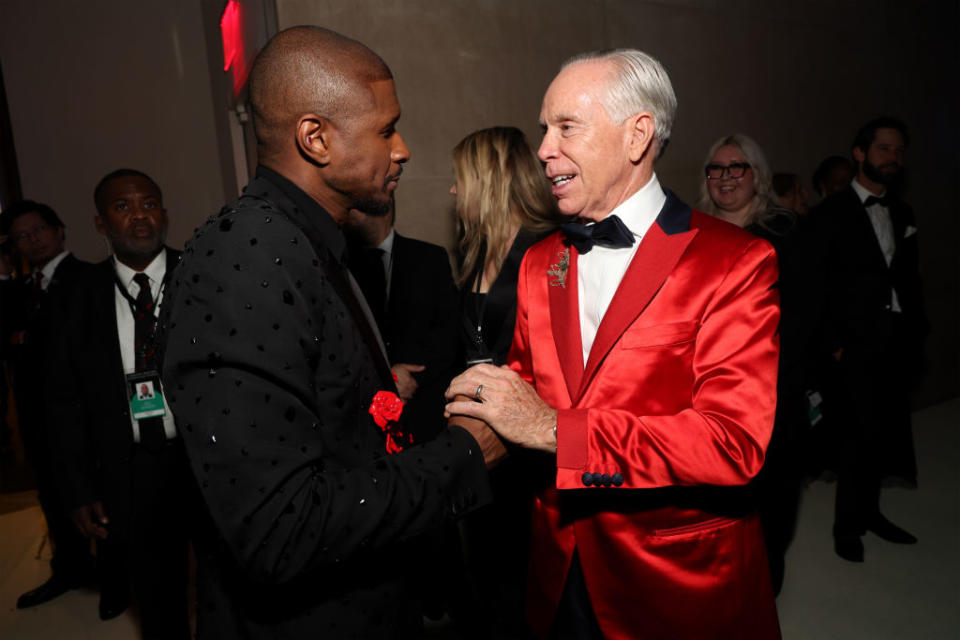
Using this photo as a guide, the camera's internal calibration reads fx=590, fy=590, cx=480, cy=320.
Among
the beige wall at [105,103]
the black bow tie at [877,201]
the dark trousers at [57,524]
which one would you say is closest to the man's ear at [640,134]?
the black bow tie at [877,201]

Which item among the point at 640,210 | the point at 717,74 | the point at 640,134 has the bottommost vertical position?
the point at 640,210

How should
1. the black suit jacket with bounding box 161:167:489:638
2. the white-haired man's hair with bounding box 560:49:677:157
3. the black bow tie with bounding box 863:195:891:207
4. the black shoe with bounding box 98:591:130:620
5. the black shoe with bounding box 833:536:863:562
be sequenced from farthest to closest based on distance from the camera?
the black bow tie with bounding box 863:195:891:207 < the black shoe with bounding box 833:536:863:562 < the black shoe with bounding box 98:591:130:620 < the white-haired man's hair with bounding box 560:49:677:157 < the black suit jacket with bounding box 161:167:489:638

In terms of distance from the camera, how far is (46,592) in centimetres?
321

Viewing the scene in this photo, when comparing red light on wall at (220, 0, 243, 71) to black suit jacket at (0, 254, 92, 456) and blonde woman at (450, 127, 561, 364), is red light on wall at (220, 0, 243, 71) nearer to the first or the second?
black suit jacket at (0, 254, 92, 456)

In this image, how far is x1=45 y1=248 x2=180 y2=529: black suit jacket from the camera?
251 cm

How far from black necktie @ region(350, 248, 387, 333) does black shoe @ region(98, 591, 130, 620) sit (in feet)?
6.49

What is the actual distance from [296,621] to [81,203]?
19.8ft

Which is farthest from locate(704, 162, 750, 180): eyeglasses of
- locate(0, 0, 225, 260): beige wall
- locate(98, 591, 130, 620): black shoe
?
locate(0, 0, 225, 260): beige wall

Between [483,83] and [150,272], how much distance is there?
208cm

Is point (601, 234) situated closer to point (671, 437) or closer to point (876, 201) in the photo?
point (671, 437)

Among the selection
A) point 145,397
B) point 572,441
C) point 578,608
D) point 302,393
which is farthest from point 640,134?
point 145,397

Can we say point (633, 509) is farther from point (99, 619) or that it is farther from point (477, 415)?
point (99, 619)

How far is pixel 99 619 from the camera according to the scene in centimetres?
301

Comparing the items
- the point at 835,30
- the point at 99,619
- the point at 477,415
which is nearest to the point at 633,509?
the point at 477,415
